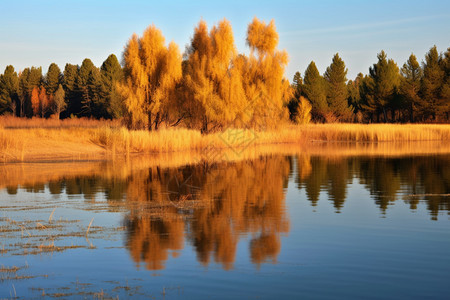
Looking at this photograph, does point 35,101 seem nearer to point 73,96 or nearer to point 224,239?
point 73,96

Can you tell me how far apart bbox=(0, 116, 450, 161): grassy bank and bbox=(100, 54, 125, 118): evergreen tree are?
92.2ft

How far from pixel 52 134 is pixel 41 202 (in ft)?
62.2

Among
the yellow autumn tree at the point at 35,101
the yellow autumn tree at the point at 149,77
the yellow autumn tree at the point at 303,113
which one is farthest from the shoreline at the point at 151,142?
the yellow autumn tree at the point at 35,101

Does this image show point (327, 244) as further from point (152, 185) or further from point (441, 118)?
point (441, 118)

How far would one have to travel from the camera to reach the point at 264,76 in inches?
1924

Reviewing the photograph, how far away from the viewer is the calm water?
24.0 feet

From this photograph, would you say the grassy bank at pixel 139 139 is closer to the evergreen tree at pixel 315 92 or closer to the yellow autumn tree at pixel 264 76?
the yellow autumn tree at pixel 264 76

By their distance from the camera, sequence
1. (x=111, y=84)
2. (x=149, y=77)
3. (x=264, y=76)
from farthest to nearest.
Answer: (x=111, y=84), (x=264, y=76), (x=149, y=77)

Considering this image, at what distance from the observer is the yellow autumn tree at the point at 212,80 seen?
41.2 m

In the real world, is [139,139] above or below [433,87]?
below

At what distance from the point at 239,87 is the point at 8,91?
2593 inches

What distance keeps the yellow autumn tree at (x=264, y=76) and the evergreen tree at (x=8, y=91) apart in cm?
5783

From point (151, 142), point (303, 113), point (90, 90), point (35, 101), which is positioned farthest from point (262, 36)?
point (35, 101)

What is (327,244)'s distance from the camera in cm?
968
